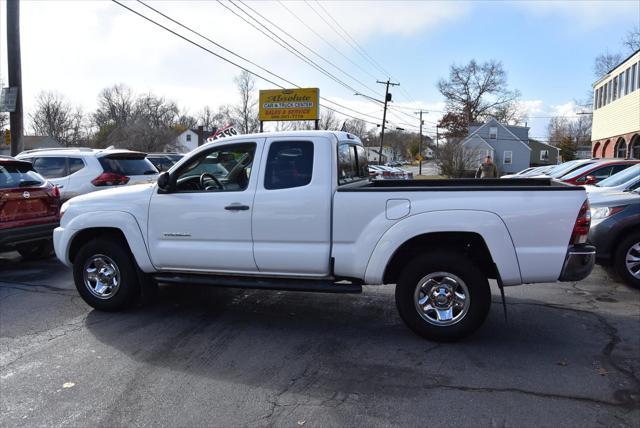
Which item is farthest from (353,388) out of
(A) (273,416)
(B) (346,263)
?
(B) (346,263)

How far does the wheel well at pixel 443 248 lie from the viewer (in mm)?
4473

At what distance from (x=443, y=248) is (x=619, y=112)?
103 ft

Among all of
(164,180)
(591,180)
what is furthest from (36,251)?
(591,180)

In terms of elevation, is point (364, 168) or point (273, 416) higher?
point (364, 168)

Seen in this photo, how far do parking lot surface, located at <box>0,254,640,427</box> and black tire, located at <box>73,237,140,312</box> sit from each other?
0.16 metres

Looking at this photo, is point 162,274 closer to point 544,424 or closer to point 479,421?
point 479,421

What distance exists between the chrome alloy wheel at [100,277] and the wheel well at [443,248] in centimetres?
308

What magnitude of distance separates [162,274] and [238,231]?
1.12 metres

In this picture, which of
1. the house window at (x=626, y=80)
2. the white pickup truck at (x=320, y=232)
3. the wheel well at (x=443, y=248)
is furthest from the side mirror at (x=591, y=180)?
the house window at (x=626, y=80)

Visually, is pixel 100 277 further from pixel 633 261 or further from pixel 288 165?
pixel 633 261

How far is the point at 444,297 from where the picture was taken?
14.8 feet

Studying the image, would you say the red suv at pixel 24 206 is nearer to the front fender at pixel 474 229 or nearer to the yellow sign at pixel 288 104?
the front fender at pixel 474 229

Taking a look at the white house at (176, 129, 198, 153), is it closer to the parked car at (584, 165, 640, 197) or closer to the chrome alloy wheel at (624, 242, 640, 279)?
the parked car at (584, 165, 640, 197)

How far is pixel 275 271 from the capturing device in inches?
192
